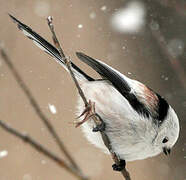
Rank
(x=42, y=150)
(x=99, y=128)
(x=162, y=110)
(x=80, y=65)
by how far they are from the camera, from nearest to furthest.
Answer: (x=42, y=150)
(x=99, y=128)
(x=162, y=110)
(x=80, y=65)

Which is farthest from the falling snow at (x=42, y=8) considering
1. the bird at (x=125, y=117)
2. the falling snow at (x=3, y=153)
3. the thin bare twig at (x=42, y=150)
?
the thin bare twig at (x=42, y=150)

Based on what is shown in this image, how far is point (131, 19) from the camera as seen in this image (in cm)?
560

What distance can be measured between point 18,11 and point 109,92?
10.0 feet

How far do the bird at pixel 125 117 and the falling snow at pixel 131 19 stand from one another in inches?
119

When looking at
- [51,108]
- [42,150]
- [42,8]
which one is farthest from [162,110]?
[42,8]

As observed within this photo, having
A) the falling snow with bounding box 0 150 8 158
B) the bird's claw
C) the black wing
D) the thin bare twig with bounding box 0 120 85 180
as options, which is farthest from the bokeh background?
the thin bare twig with bounding box 0 120 85 180

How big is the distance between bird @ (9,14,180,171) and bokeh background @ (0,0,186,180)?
208 cm

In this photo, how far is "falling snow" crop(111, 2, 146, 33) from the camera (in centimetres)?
550

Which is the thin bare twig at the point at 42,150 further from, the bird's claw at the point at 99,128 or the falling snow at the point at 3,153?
the falling snow at the point at 3,153

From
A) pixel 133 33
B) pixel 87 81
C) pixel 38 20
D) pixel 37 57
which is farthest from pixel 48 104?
pixel 87 81

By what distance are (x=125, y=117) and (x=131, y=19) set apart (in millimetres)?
3364

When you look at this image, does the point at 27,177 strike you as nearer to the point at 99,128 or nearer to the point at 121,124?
the point at 121,124

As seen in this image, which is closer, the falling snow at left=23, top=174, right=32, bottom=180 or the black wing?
the black wing

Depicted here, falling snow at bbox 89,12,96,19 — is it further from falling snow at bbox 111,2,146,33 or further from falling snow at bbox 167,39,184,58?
falling snow at bbox 167,39,184,58
